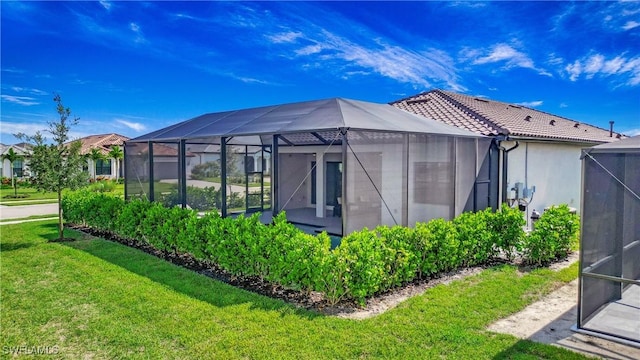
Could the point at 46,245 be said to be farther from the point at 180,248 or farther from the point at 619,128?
the point at 619,128

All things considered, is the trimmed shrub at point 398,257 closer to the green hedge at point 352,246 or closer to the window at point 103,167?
the green hedge at point 352,246

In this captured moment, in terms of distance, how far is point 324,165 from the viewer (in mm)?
11883

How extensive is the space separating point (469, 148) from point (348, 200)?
14.2 feet

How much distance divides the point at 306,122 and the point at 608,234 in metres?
5.02

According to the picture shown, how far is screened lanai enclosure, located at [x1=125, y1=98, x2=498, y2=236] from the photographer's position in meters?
7.02

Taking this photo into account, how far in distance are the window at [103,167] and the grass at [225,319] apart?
1231 inches

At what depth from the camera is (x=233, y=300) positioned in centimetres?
554

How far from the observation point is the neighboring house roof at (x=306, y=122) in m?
7.26

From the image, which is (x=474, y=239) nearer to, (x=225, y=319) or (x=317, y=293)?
(x=317, y=293)

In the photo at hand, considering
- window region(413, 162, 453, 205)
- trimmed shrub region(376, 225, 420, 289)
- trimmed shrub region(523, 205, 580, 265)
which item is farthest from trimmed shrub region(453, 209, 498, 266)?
trimmed shrub region(376, 225, 420, 289)

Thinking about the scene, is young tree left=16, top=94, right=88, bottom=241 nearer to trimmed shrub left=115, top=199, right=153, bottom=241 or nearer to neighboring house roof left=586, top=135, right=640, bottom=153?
trimmed shrub left=115, top=199, right=153, bottom=241

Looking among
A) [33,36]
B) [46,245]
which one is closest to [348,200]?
[46,245]

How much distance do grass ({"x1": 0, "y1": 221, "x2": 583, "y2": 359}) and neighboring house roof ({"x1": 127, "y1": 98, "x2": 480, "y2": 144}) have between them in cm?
298

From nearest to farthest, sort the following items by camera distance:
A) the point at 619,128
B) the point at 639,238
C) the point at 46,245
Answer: the point at 639,238
the point at 46,245
the point at 619,128
